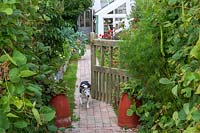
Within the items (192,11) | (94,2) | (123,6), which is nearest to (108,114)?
(192,11)

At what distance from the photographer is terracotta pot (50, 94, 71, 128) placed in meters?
4.36

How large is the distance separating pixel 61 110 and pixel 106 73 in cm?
161

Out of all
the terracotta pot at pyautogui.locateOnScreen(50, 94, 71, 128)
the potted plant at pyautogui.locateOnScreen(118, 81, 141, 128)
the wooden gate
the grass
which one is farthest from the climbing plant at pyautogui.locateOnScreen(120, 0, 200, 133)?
the grass

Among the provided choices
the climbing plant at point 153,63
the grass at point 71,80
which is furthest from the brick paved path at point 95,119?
the climbing plant at point 153,63

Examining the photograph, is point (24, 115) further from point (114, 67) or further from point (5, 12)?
point (114, 67)

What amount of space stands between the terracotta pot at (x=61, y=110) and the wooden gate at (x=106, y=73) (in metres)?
1.28

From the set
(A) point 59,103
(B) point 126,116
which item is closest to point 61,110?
(A) point 59,103

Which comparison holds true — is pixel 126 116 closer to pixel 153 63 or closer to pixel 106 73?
pixel 153 63

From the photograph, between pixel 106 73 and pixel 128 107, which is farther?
pixel 106 73

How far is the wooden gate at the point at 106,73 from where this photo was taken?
5.58 meters

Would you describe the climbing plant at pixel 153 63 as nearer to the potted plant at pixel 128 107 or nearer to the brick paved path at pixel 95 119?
the potted plant at pixel 128 107

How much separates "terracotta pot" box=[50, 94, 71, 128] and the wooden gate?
1.28 meters

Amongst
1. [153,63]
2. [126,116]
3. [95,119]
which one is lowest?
[95,119]

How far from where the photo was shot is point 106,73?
5836mm
